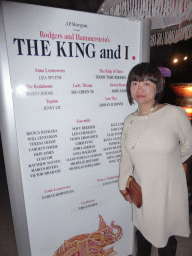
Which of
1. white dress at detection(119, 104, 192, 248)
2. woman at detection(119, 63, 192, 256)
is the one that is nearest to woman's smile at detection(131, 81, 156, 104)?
woman at detection(119, 63, 192, 256)

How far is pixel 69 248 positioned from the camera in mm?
1478

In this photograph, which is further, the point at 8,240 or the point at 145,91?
the point at 8,240

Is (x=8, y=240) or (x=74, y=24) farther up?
(x=74, y=24)

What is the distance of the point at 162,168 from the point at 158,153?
11 cm

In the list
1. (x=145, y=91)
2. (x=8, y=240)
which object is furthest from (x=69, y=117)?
(x=8, y=240)

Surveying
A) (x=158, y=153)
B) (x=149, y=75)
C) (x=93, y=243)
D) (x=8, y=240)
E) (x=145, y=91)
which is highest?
(x=149, y=75)

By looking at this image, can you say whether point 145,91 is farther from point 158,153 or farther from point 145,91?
point 158,153

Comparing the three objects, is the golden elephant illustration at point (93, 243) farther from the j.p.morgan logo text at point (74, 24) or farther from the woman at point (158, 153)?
the j.p.morgan logo text at point (74, 24)

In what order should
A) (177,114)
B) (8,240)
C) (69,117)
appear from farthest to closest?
(8,240) → (69,117) → (177,114)

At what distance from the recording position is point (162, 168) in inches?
45.7

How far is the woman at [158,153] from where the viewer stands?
1.15m

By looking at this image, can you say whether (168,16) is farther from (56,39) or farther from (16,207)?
(16,207)

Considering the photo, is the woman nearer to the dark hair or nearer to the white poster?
the dark hair

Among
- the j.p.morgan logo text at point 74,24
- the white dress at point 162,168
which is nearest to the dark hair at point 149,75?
the white dress at point 162,168
